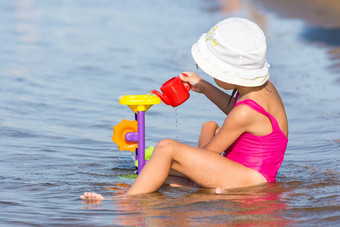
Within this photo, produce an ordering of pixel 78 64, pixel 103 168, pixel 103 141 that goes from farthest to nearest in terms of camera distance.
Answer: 1. pixel 78 64
2. pixel 103 141
3. pixel 103 168

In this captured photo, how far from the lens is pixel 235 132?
4176 mm

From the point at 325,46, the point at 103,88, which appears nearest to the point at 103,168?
the point at 103,88

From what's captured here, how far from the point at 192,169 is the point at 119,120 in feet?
9.27

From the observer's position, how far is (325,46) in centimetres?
1234

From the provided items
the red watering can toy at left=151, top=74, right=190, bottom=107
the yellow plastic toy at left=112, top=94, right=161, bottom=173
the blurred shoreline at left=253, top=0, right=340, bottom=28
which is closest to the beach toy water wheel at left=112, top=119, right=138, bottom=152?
the yellow plastic toy at left=112, top=94, right=161, bottom=173

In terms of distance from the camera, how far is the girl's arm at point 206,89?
15.0 feet

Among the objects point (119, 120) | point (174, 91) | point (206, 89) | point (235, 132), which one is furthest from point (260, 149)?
point (119, 120)

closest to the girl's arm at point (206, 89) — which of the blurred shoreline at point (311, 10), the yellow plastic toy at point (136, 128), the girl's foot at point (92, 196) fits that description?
the yellow plastic toy at point (136, 128)

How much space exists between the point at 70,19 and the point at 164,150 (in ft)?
43.8

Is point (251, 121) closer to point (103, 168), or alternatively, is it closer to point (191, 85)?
point (191, 85)

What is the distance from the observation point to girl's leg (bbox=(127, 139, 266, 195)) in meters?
4.08

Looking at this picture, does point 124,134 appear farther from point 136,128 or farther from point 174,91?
point 174,91

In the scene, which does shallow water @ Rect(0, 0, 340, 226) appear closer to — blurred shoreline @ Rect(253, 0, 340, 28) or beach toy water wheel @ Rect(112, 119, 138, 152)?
beach toy water wheel @ Rect(112, 119, 138, 152)

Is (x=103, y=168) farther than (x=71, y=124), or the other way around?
(x=71, y=124)
